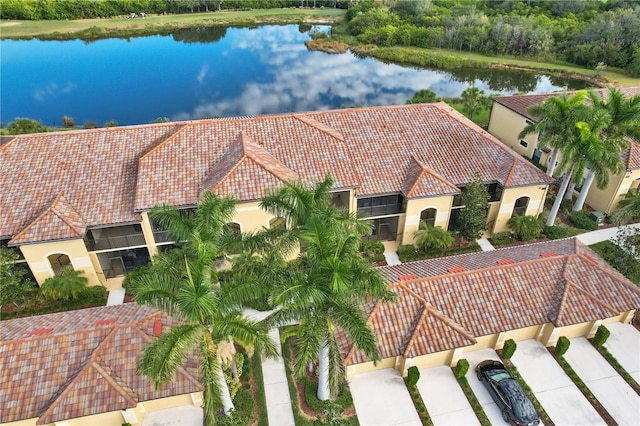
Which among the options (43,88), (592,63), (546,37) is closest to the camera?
(43,88)

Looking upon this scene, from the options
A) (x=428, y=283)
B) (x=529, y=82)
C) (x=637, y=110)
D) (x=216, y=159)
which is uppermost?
(x=637, y=110)

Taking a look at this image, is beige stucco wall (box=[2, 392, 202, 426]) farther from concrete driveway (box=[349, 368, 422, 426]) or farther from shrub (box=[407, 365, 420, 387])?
shrub (box=[407, 365, 420, 387])

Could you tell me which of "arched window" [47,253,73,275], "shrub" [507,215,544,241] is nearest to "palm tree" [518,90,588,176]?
"shrub" [507,215,544,241]

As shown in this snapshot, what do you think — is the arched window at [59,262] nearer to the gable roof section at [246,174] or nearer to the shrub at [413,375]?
the gable roof section at [246,174]

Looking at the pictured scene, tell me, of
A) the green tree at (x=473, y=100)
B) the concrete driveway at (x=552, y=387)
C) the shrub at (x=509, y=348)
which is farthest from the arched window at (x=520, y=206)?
the green tree at (x=473, y=100)

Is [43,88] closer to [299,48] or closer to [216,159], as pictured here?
[299,48]

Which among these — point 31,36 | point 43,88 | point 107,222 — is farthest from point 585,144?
point 31,36
